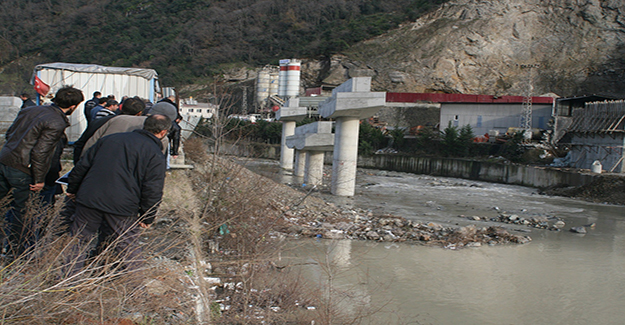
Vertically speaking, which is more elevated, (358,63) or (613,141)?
(358,63)

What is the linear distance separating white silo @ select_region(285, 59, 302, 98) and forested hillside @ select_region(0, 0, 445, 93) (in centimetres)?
642

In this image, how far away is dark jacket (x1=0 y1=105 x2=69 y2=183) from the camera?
4.15 metres

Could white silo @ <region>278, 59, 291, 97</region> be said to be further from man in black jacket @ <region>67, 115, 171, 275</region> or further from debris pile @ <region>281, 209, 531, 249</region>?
man in black jacket @ <region>67, 115, 171, 275</region>

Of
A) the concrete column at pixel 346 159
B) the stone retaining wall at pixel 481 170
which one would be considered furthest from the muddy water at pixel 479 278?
the stone retaining wall at pixel 481 170

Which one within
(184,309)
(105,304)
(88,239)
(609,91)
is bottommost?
(184,309)

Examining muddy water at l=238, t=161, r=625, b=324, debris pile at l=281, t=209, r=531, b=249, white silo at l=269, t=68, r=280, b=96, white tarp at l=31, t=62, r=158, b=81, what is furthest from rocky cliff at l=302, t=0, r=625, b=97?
white tarp at l=31, t=62, r=158, b=81

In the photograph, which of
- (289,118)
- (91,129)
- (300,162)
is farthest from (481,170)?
(91,129)

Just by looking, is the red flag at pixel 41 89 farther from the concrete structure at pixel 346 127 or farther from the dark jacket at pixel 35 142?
the concrete structure at pixel 346 127

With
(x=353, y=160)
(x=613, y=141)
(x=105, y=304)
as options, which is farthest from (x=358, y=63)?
(x=105, y=304)

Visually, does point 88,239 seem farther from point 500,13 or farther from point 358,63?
point 500,13

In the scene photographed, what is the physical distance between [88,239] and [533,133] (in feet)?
122

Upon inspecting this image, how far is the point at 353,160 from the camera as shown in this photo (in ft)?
66.6

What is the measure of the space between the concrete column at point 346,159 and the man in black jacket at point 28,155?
16324 millimetres

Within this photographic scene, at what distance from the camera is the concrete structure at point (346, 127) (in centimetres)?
1881
